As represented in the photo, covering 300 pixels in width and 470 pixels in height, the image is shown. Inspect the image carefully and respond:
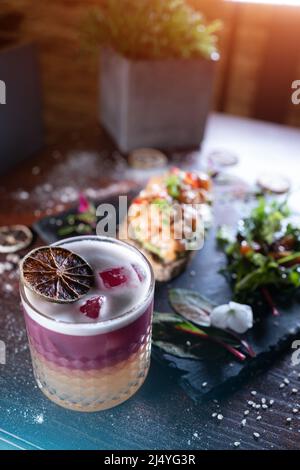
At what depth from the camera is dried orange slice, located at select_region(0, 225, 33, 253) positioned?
174 cm

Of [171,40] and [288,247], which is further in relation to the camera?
[171,40]

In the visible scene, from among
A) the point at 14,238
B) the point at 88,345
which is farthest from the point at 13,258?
the point at 88,345

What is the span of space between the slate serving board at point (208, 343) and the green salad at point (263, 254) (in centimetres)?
5

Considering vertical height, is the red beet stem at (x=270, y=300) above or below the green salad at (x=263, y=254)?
below

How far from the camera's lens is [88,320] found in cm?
105

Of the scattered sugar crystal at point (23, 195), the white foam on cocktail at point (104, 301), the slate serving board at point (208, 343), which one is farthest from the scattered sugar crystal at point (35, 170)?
the white foam on cocktail at point (104, 301)

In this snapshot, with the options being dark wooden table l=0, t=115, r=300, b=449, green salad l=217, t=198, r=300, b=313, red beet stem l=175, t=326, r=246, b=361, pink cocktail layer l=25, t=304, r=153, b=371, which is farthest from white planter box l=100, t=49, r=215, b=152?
pink cocktail layer l=25, t=304, r=153, b=371

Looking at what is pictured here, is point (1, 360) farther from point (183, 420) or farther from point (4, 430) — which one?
point (183, 420)

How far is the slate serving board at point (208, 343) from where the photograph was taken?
1282 mm

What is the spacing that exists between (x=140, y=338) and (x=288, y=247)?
0.83 metres

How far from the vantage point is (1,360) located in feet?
4.38

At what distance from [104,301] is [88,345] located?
0.36ft

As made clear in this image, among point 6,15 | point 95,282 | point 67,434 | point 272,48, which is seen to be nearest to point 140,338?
point 95,282

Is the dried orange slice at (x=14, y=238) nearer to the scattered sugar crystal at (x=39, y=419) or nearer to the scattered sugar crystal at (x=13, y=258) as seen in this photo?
the scattered sugar crystal at (x=13, y=258)
